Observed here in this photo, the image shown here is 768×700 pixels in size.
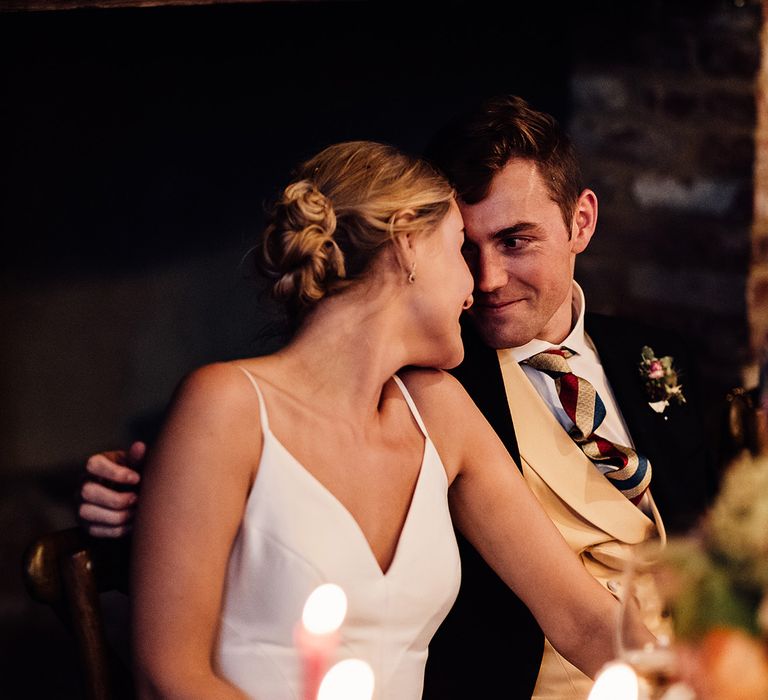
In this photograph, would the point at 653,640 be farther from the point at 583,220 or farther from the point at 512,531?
the point at 583,220

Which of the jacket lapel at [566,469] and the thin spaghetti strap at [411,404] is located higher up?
the thin spaghetti strap at [411,404]

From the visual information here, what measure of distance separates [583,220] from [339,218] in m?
0.92

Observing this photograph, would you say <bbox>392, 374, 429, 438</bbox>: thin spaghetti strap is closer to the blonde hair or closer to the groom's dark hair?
the blonde hair

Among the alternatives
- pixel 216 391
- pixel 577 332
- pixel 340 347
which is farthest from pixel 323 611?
pixel 577 332

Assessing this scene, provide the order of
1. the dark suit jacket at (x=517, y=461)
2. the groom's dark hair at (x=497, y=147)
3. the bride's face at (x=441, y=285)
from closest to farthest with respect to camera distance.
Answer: the bride's face at (x=441, y=285)
the dark suit jacket at (x=517, y=461)
the groom's dark hair at (x=497, y=147)

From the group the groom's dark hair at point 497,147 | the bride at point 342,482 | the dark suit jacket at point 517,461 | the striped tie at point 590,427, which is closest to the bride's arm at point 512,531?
the bride at point 342,482

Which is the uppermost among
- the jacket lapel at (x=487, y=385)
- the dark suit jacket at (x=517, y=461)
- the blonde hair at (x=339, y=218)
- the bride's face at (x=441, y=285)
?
the blonde hair at (x=339, y=218)

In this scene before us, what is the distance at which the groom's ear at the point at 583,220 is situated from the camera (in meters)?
2.29

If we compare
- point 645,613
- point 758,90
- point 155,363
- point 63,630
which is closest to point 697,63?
point 758,90

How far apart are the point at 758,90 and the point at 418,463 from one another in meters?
1.89

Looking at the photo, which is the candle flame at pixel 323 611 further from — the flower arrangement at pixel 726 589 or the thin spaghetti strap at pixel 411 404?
the thin spaghetti strap at pixel 411 404

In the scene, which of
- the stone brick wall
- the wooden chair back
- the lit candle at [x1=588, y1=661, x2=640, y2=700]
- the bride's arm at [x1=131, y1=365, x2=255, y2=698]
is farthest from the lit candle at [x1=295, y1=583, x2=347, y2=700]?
the stone brick wall

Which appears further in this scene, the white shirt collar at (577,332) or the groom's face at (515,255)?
the white shirt collar at (577,332)

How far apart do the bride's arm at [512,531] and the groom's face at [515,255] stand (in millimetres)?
321
